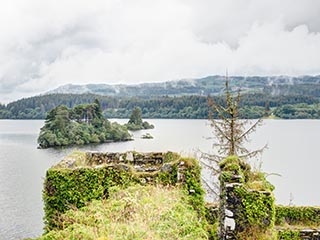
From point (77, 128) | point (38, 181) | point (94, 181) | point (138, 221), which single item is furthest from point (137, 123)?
point (138, 221)

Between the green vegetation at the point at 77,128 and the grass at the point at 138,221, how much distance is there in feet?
267

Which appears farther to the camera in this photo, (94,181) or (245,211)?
(94,181)

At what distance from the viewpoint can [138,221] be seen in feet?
23.9

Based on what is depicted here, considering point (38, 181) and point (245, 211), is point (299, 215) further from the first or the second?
→ point (38, 181)

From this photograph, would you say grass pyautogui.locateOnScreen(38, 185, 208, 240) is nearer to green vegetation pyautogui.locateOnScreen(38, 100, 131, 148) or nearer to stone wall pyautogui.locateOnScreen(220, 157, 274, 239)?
stone wall pyautogui.locateOnScreen(220, 157, 274, 239)

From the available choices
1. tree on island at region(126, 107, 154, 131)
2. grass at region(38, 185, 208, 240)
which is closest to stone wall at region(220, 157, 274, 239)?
grass at region(38, 185, 208, 240)

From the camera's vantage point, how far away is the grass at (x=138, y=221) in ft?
22.6

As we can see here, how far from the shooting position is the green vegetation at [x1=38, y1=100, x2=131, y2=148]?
8906cm

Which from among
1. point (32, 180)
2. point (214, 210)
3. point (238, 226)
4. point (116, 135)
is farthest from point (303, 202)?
point (116, 135)

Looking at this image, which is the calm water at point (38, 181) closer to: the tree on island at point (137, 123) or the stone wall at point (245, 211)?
the stone wall at point (245, 211)

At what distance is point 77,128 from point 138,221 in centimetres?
9002

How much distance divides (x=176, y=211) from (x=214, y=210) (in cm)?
702

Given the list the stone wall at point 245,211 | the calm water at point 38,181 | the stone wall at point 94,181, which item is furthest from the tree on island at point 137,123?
the stone wall at point 245,211

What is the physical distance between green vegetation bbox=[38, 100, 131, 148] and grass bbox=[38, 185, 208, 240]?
267ft
